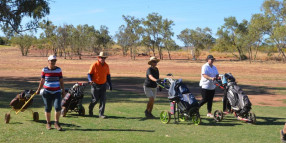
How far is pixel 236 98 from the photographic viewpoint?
9352 mm

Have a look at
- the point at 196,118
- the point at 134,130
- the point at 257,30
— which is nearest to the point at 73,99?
the point at 134,130

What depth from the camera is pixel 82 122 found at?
363 inches

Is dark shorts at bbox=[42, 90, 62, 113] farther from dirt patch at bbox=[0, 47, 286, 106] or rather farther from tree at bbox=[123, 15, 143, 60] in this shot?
tree at bbox=[123, 15, 143, 60]

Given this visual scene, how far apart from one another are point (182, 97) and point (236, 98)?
1.51 m

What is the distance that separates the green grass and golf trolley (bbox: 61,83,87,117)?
230 mm

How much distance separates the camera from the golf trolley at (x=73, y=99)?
392 inches

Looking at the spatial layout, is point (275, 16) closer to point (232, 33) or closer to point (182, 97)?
point (232, 33)

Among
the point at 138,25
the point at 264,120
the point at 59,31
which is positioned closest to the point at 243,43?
the point at 138,25

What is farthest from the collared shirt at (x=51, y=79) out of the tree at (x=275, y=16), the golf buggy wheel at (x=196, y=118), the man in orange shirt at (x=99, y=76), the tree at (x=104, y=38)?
the tree at (x=104, y=38)

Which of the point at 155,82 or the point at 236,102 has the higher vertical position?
the point at 155,82

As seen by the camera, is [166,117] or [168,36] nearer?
[166,117]

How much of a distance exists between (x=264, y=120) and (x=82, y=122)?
5161mm

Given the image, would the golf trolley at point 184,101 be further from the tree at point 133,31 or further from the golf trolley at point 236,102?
the tree at point 133,31

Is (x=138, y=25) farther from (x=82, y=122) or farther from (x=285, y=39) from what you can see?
(x=82, y=122)
